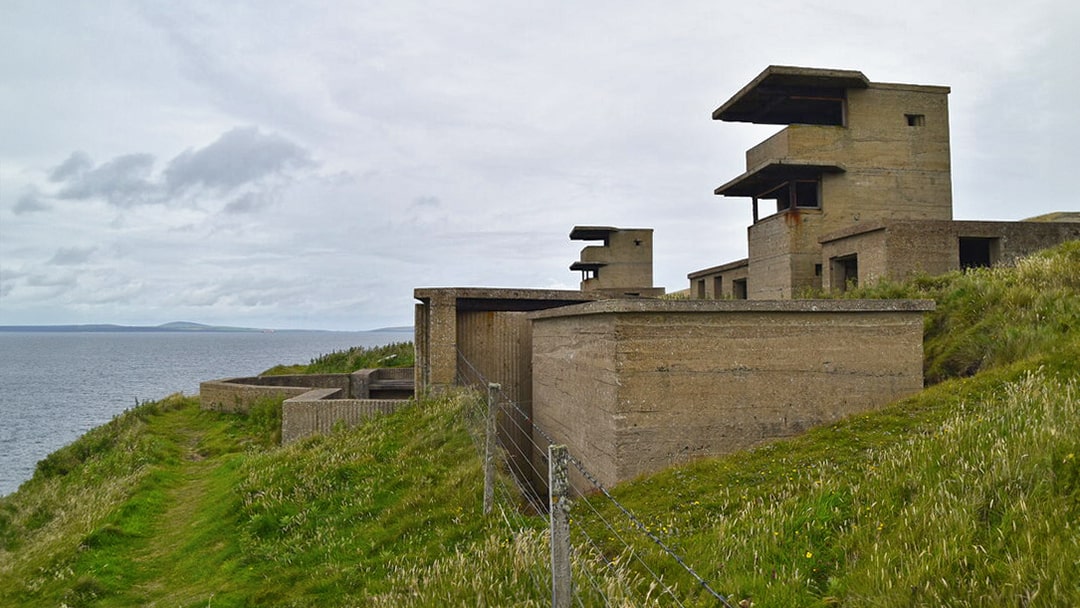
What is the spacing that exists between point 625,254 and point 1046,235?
27.9 m

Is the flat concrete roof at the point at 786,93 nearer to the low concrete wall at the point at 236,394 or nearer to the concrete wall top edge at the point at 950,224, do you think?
the concrete wall top edge at the point at 950,224

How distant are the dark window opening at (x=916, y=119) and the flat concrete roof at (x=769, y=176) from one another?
3.56 metres

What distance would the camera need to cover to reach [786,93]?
24.6 metres

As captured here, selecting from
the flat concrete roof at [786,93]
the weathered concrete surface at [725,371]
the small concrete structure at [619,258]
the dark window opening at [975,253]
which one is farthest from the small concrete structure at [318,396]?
the small concrete structure at [619,258]

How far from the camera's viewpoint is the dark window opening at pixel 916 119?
24.0 metres

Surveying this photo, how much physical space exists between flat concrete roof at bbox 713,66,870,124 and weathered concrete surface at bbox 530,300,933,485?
1537 cm

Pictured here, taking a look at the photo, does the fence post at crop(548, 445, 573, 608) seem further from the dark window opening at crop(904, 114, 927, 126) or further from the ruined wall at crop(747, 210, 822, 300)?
the dark window opening at crop(904, 114, 927, 126)

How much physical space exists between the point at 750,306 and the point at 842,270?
575 inches

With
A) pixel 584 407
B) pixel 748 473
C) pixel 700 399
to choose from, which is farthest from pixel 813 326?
pixel 584 407

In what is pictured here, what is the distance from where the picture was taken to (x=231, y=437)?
18688 mm

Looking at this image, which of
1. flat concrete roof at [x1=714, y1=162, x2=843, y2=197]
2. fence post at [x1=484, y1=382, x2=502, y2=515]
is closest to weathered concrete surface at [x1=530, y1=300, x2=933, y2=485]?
fence post at [x1=484, y1=382, x2=502, y2=515]

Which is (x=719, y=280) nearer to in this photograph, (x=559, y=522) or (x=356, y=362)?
(x=356, y=362)

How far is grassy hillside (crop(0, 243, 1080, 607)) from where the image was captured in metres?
4.82

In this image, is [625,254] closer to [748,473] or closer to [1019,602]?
[748,473]
